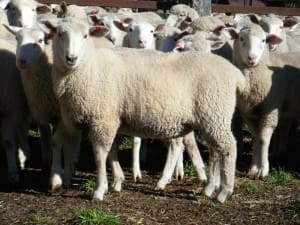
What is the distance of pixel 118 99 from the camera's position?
6.07 m

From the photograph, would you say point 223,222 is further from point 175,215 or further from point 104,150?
point 104,150

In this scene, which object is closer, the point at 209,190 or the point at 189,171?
the point at 209,190

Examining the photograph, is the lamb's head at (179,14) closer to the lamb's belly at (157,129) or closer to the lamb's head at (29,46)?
the lamb's head at (29,46)

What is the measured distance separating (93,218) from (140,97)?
1.24 metres

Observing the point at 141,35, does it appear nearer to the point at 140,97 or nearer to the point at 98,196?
the point at 140,97

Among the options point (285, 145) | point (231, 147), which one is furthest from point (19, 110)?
point (285, 145)

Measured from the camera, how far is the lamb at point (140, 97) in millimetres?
6004

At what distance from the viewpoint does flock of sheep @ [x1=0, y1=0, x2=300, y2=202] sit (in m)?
6.04

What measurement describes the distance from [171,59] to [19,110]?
170cm

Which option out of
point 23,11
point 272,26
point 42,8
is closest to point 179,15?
point 272,26

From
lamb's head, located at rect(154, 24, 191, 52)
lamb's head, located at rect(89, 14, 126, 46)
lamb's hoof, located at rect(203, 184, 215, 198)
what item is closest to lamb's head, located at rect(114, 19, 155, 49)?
lamb's head, located at rect(154, 24, 191, 52)

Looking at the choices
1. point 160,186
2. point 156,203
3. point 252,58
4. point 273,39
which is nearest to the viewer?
point 156,203

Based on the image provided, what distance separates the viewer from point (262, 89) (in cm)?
736

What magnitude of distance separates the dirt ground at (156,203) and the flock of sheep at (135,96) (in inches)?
6.1
